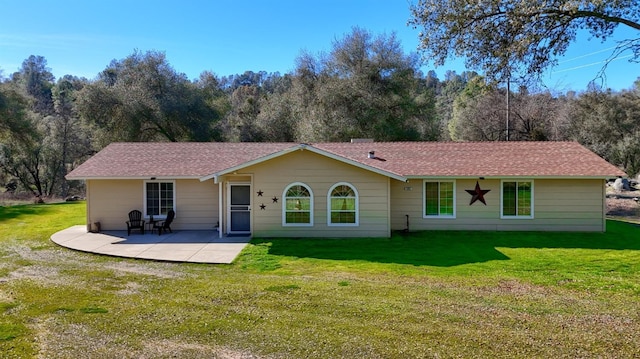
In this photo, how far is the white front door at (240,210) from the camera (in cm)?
1393

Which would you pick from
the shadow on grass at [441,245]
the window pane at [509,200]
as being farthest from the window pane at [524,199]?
the shadow on grass at [441,245]

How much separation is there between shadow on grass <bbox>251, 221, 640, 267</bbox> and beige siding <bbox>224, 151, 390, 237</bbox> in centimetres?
48

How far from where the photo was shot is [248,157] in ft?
54.1

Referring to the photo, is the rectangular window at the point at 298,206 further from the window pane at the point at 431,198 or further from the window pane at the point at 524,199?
the window pane at the point at 524,199

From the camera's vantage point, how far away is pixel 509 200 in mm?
14242

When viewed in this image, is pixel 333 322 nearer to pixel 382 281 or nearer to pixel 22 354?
pixel 382 281

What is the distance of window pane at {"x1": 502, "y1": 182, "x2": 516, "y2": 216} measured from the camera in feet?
46.6

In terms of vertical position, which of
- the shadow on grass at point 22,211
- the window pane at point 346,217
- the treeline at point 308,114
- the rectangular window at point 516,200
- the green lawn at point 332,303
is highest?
the treeline at point 308,114

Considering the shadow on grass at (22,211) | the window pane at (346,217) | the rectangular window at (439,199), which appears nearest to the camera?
the window pane at (346,217)

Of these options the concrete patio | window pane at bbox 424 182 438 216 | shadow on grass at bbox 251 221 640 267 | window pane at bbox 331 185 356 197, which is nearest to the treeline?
window pane at bbox 424 182 438 216

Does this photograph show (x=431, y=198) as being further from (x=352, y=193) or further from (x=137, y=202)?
(x=137, y=202)

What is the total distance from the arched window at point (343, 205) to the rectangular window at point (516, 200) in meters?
5.53

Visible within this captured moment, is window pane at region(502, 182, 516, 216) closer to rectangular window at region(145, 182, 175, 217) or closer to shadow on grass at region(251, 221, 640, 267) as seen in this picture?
shadow on grass at region(251, 221, 640, 267)

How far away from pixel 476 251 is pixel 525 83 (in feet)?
15.4
